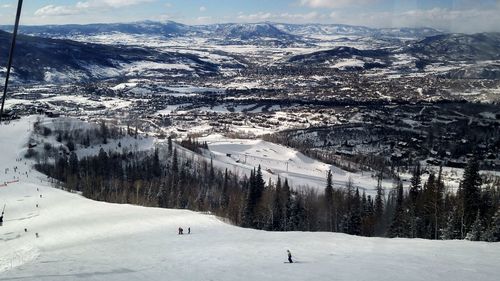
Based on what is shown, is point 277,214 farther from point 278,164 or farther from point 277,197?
point 278,164

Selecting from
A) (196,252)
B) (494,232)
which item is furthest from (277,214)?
(196,252)

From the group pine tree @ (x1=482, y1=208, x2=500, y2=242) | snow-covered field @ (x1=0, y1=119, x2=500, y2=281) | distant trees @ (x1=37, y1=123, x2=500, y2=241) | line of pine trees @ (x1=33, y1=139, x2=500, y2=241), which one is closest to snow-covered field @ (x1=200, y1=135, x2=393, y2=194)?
line of pine trees @ (x1=33, y1=139, x2=500, y2=241)

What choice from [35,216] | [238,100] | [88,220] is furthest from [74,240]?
[238,100]

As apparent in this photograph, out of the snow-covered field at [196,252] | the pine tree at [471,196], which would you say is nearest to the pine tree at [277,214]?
the snow-covered field at [196,252]

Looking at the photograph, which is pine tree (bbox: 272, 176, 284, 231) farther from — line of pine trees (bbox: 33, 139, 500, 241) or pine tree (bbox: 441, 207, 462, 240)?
pine tree (bbox: 441, 207, 462, 240)

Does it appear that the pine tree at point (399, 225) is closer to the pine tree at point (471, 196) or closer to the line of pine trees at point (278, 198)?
the line of pine trees at point (278, 198)

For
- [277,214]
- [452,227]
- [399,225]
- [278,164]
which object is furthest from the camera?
[278,164]

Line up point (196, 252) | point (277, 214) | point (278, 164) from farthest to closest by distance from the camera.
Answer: point (278, 164)
point (277, 214)
point (196, 252)

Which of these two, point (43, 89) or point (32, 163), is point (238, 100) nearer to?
point (43, 89)
